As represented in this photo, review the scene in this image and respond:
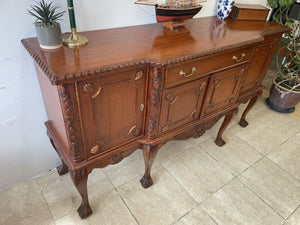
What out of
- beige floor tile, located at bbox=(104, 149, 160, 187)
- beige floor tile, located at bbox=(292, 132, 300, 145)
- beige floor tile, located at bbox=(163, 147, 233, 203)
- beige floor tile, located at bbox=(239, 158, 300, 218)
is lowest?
beige floor tile, located at bbox=(104, 149, 160, 187)

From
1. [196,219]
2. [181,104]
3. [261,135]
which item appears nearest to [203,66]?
[181,104]

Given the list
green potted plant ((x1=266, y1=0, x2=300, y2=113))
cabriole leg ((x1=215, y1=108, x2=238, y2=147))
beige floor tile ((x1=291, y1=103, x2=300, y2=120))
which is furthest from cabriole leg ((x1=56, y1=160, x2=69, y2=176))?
beige floor tile ((x1=291, y1=103, x2=300, y2=120))

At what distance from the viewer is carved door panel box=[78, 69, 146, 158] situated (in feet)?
2.82

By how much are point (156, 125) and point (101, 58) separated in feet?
1.49

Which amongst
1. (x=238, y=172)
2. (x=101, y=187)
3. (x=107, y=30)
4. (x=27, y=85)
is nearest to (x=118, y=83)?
(x=107, y=30)

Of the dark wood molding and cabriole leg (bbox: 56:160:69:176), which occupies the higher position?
the dark wood molding

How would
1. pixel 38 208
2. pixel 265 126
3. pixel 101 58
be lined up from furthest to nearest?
pixel 265 126
pixel 38 208
pixel 101 58

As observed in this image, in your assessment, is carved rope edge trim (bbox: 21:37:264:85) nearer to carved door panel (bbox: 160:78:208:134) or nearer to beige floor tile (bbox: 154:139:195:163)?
carved door panel (bbox: 160:78:208:134)

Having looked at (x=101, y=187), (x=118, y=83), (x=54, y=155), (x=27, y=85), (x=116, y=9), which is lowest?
(x=101, y=187)

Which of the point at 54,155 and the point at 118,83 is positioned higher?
the point at 118,83

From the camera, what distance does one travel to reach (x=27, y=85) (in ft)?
3.68

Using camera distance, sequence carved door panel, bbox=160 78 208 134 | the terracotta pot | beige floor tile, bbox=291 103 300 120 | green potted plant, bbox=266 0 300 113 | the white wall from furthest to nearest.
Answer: beige floor tile, bbox=291 103 300 120 → the terracotta pot → green potted plant, bbox=266 0 300 113 → carved door panel, bbox=160 78 208 134 → the white wall

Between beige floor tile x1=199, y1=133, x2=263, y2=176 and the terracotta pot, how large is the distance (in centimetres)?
72

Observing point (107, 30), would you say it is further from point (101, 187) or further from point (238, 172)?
point (238, 172)
